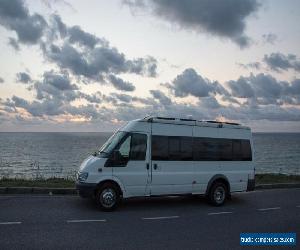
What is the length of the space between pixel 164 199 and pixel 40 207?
14.8 ft

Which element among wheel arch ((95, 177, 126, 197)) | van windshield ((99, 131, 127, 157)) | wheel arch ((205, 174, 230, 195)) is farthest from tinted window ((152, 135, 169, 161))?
wheel arch ((205, 174, 230, 195))

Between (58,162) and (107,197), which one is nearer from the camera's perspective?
(107,197)

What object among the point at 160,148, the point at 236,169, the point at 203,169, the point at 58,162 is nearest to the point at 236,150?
the point at 236,169

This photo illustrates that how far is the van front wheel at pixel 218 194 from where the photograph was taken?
40.7 ft

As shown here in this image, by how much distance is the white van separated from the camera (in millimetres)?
10805

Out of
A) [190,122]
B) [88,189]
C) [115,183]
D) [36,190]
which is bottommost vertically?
[36,190]

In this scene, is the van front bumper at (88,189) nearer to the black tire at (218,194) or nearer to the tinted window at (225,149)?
the black tire at (218,194)

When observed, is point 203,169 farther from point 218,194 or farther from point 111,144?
point 111,144

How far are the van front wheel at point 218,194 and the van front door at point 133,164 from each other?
2330mm

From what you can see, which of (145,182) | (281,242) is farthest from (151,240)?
(145,182)

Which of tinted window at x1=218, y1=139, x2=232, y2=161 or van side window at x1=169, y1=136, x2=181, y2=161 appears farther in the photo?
tinted window at x1=218, y1=139, x2=232, y2=161

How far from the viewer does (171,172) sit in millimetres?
11773

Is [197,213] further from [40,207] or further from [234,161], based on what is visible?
[40,207]

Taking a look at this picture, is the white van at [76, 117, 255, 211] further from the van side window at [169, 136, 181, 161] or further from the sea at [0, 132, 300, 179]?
the sea at [0, 132, 300, 179]
